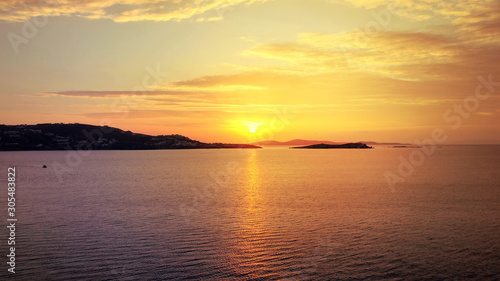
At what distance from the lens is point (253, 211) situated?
42.7 m

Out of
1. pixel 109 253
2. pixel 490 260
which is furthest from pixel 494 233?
pixel 109 253

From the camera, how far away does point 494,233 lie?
3134cm

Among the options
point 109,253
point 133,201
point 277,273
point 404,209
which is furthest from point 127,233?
point 404,209

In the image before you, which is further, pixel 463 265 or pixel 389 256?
pixel 389 256

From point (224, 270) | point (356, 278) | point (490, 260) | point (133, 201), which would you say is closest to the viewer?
point (356, 278)

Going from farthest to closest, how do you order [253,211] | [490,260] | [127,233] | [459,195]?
[459,195] < [253,211] < [127,233] < [490,260]

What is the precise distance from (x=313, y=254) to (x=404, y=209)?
2297cm

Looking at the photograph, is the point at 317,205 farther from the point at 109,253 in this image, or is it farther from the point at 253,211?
the point at 109,253

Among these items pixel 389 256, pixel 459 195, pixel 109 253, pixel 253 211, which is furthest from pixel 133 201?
pixel 459 195

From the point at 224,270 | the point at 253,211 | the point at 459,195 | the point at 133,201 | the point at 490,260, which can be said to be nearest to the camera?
the point at 224,270

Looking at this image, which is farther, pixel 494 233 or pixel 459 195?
pixel 459 195

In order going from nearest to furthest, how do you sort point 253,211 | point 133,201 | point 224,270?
1. point 224,270
2. point 253,211
3. point 133,201

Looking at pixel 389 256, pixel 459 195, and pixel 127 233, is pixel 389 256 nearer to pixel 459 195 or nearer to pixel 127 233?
pixel 127 233

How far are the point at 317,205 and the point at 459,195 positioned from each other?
83.5 ft
